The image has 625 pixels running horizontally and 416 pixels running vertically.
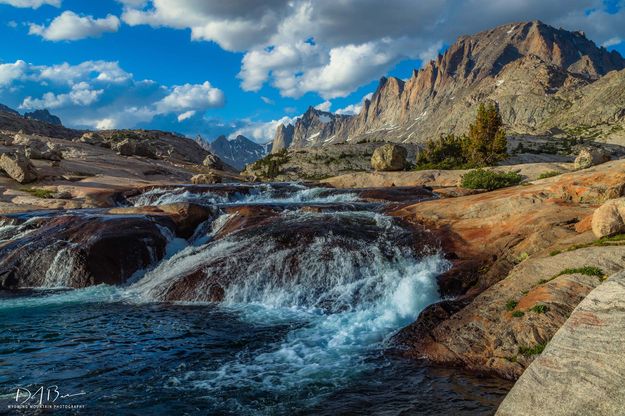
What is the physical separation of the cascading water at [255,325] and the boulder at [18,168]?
2887 cm

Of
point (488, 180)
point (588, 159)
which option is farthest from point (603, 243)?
point (588, 159)

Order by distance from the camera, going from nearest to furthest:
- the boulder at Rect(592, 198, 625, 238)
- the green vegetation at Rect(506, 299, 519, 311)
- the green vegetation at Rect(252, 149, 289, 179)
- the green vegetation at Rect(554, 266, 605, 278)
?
the green vegetation at Rect(554, 266, 605, 278) → the green vegetation at Rect(506, 299, 519, 311) → the boulder at Rect(592, 198, 625, 238) → the green vegetation at Rect(252, 149, 289, 179)

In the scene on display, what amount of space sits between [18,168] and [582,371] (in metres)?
55.4

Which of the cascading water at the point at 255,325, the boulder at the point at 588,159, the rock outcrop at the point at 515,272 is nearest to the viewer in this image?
the cascading water at the point at 255,325

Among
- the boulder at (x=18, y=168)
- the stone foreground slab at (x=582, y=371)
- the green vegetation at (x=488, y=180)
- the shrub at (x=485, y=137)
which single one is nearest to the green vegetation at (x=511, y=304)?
the stone foreground slab at (x=582, y=371)

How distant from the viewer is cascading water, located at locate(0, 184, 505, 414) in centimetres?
1108

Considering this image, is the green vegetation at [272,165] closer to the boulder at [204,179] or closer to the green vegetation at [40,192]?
the boulder at [204,179]

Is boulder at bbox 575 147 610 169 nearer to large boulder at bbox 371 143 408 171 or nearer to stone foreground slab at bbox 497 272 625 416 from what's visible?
large boulder at bbox 371 143 408 171

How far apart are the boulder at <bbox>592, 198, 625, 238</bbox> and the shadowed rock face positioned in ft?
74.8

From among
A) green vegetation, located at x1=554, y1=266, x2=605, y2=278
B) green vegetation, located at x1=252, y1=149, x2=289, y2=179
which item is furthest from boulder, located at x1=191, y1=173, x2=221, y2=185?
green vegetation, located at x1=554, y1=266, x2=605, y2=278
